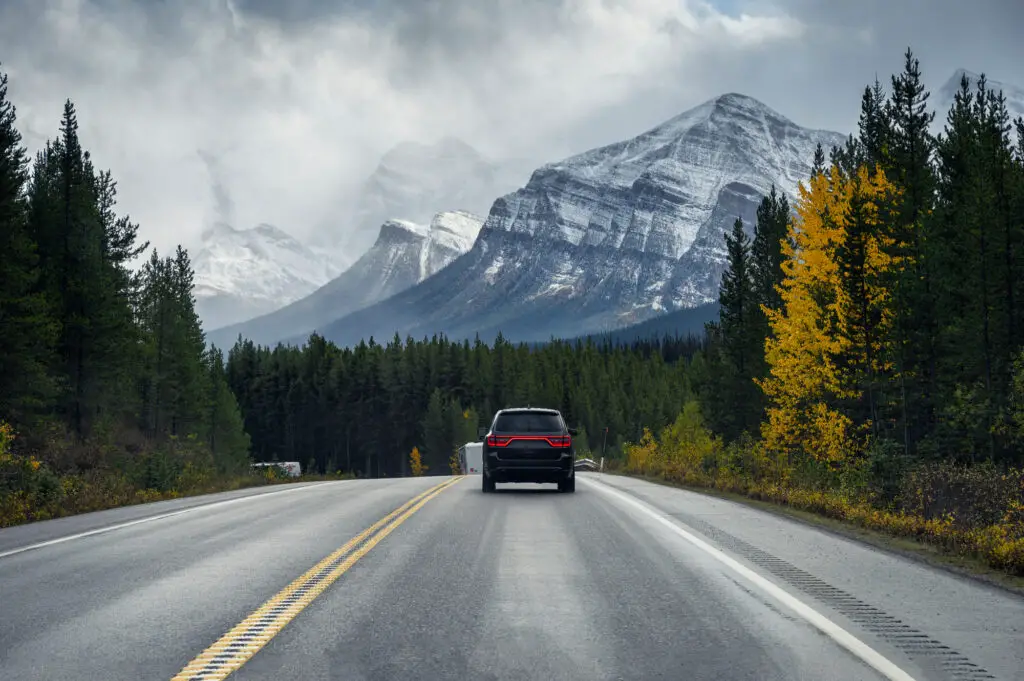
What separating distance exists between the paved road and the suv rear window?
8.00 meters

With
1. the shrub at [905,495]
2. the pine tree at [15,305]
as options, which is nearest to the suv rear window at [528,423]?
the shrub at [905,495]

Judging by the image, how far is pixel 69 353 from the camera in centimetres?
4412

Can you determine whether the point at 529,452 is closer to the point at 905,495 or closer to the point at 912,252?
the point at 905,495

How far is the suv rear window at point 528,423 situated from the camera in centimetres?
2136

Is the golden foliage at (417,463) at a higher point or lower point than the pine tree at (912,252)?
lower

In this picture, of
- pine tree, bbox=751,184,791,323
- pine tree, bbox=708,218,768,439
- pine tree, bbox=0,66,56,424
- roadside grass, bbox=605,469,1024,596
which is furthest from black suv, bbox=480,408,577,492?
pine tree, bbox=751,184,791,323

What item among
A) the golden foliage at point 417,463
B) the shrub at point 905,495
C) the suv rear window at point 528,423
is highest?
the suv rear window at point 528,423

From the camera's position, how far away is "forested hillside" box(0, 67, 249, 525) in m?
21.3

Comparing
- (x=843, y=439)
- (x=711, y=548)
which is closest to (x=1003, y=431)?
(x=843, y=439)

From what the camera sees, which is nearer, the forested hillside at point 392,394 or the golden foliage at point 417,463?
the golden foliage at point 417,463

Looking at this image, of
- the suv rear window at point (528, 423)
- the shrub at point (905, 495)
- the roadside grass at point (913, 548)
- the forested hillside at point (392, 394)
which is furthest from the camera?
the forested hillside at point (392, 394)

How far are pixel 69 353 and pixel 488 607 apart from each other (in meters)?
42.5

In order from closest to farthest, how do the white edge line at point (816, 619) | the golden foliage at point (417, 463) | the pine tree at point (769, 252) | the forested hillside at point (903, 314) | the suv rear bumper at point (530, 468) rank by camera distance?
the white edge line at point (816, 619), the suv rear bumper at point (530, 468), the forested hillside at point (903, 314), the pine tree at point (769, 252), the golden foliage at point (417, 463)

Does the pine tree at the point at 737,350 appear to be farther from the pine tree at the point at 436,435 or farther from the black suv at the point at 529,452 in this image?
the pine tree at the point at 436,435
